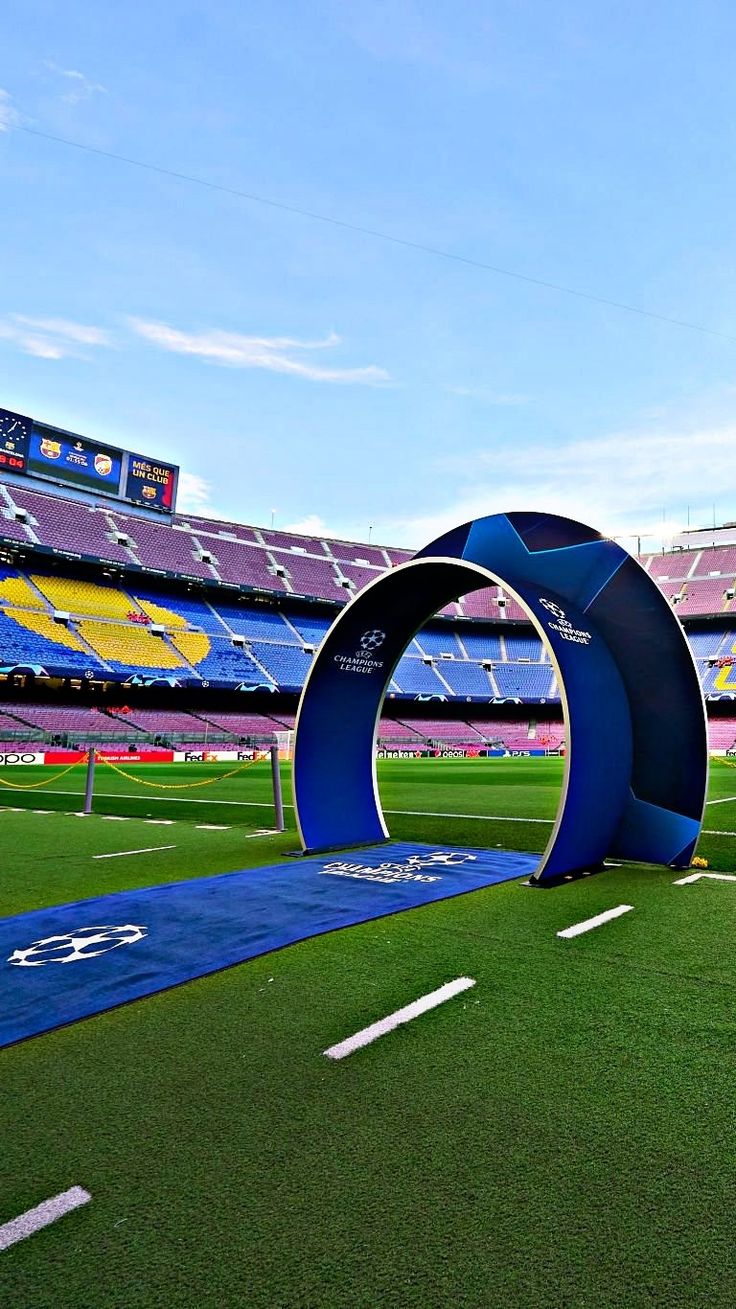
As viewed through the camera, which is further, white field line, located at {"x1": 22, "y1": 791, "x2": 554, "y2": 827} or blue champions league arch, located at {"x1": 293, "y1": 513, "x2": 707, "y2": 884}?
white field line, located at {"x1": 22, "y1": 791, "x2": 554, "y2": 827}

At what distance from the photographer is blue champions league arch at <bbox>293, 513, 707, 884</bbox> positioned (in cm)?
670

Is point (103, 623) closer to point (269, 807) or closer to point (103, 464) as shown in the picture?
point (103, 464)

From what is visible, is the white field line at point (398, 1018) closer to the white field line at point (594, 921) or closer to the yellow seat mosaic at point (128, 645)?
the white field line at point (594, 921)

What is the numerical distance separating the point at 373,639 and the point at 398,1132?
6361mm

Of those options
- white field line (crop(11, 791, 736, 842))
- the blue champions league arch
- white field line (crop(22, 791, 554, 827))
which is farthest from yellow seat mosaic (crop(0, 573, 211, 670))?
the blue champions league arch

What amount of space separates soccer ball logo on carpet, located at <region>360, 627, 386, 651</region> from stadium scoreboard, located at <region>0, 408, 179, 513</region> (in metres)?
44.3

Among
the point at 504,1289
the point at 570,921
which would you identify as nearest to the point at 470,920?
the point at 570,921

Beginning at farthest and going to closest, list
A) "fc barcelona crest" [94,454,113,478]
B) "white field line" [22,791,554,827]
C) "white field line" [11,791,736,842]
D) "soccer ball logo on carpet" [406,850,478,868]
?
"fc barcelona crest" [94,454,113,478] < "white field line" [22,791,554,827] < "white field line" [11,791,736,842] < "soccer ball logo on carpet" [406,850,478,868]

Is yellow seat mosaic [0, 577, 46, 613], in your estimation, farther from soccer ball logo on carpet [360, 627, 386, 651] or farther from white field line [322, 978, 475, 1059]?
white field line [322, 978, 475, 1059]

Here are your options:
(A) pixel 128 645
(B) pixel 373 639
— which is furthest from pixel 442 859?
(A) pixel 128 645

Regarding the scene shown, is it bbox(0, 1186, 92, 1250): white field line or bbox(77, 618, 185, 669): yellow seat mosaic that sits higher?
bbox(77, 618, 185, 669): yellow seat mosaic

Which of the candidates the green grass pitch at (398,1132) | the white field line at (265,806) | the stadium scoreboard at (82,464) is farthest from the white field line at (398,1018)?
the stadium scoreboard at (82,464)

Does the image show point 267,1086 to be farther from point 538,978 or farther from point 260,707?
point 260,707

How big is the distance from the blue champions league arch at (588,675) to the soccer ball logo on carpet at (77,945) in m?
3.43
